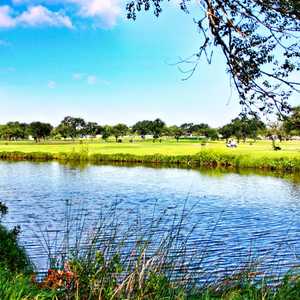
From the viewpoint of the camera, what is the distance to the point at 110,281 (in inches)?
256

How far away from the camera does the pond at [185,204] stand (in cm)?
1842

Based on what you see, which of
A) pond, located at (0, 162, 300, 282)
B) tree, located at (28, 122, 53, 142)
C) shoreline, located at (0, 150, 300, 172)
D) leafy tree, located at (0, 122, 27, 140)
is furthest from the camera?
leafy tree, located at (0, 122, 27, 140)

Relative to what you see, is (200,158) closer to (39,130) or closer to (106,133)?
(106,133)

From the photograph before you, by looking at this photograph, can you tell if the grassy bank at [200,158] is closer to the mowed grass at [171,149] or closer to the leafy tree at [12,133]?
the mowed grass at [171,149]

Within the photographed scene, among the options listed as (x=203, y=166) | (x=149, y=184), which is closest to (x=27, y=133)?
(x=203, y=166)

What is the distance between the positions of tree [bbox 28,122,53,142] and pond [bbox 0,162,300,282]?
123 meters

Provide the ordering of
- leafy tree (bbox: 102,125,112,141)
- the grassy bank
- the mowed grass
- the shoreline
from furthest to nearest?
leafy tree (bbox: 102,125,112,141)
the mowed grass
the grassy bank
the shoreline

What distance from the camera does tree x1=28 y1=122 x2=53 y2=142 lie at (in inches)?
7146

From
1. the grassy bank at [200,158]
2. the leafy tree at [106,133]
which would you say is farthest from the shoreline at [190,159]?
the leafy tree at [106,133]

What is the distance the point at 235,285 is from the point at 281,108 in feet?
12.5

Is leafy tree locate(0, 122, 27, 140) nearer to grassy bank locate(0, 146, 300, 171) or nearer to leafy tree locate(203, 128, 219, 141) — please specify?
leafy tree locate(203, 128, 219, 141)

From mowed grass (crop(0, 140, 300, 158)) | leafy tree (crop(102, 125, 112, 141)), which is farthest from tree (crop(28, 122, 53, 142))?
mowed grass (crop(0, 140, 300, 158))

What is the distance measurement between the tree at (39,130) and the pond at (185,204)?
12327 cm

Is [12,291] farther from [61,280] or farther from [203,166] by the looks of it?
[203,166]
